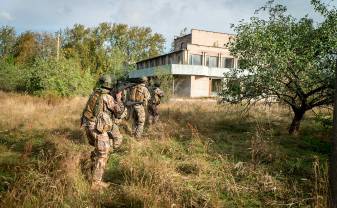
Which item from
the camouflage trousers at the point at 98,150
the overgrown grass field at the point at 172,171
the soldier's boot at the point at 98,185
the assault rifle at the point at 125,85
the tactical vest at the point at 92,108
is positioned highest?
the assault rifle at the point at 125,85

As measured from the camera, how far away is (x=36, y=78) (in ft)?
80.6

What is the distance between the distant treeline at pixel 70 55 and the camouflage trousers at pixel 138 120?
13.9 metres

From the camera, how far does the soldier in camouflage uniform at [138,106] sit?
10.7 meters

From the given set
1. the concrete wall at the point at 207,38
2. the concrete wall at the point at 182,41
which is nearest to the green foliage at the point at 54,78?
the concrete wall at the point at 182,41

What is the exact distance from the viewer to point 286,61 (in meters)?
10.0

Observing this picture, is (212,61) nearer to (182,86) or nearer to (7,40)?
(182,86)

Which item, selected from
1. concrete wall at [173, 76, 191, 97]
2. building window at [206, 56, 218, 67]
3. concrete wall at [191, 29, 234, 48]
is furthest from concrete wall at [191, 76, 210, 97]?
concrete wall at [191, 29, 234, 48]

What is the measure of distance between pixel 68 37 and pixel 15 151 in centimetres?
5099

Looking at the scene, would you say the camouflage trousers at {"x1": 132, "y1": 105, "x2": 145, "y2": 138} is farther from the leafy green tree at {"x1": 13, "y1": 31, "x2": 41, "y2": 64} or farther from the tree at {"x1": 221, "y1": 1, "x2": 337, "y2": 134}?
the leafy green tree at {"x1": 13, "y1": 31, "x2": 41, "y2": 64}

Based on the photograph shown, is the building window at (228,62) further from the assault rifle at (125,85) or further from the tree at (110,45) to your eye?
the assault rifle at (125,85)

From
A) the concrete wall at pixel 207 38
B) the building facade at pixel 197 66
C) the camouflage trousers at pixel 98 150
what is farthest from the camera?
the concrete wall at pixel 207 38

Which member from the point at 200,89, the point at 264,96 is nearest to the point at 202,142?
the point at 264,96

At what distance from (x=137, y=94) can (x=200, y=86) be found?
31616 millimetres

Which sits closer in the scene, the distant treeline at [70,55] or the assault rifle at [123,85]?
the assault rifle at [123,85]
